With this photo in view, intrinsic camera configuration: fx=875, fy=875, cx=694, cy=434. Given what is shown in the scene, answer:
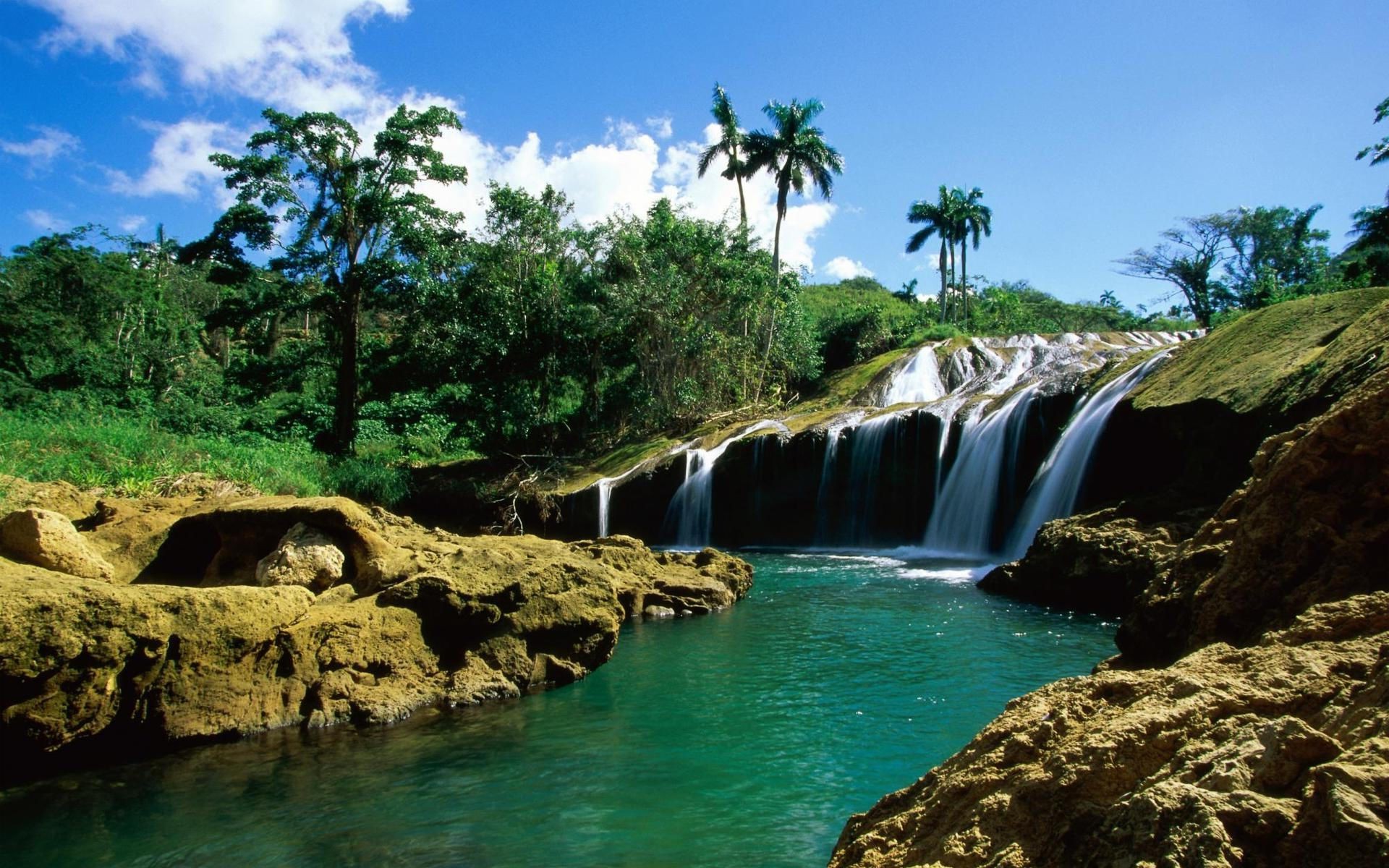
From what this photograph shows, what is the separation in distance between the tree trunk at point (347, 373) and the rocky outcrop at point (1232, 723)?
2474 centimetres

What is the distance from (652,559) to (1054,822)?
35.5 ft

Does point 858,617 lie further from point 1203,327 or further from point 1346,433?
point 1203,327

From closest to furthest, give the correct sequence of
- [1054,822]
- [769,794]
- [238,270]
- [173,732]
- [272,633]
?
[1054,822] → [769,794] → [173,732] → [272,633] → [238,270]

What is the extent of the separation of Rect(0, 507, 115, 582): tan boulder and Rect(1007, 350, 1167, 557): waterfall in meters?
12.8

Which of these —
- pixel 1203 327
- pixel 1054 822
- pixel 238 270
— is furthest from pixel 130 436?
pixel 1203 327

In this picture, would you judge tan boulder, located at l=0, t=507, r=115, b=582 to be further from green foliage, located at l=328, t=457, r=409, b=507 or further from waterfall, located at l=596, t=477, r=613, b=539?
waterfall, located at l=596, t=477, r=613, b=539

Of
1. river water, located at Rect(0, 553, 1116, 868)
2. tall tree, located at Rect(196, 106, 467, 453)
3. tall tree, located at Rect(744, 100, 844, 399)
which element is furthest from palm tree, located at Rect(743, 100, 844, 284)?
river water, located at Rect(0, 553, 1116, 868)

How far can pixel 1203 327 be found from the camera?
36625 millimetres

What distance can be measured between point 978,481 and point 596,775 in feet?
43.9

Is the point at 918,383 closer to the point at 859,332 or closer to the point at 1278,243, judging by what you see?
the point at 859,332

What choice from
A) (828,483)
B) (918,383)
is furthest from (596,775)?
(918,383)

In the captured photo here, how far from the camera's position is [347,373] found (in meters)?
25.7

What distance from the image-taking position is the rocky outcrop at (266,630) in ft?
18.4

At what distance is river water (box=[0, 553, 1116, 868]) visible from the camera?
4930 millimetres
